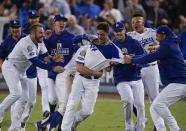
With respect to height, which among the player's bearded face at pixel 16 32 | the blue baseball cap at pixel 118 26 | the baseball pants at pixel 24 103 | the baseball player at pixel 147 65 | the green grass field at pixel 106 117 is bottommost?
the green grass field at pixel 106 117

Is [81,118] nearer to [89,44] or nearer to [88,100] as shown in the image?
[88,100]

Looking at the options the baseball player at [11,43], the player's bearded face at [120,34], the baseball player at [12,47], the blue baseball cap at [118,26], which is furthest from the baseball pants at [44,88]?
the blue baseball cap at [118,26]

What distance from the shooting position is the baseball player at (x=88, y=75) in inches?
510

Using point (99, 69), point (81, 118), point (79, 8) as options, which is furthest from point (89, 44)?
point (79, 8)

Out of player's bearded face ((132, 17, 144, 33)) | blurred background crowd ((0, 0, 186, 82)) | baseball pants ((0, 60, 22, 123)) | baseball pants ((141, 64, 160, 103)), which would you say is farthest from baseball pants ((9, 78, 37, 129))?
blurred background crowd ((0, 0, 186, 82))

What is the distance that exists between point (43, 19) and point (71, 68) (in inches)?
286

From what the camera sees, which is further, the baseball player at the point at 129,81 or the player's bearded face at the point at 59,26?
the player's bearded face at the point at 59,26

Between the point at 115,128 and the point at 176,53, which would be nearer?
the point at 176,53

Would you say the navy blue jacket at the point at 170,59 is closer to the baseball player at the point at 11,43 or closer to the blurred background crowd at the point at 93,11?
the baseball player at the point at 11,43

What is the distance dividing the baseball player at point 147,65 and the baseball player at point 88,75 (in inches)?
58.6

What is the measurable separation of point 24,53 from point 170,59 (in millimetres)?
2701

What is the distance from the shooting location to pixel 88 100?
13.0 m

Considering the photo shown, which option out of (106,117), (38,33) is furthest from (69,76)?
(106,117)

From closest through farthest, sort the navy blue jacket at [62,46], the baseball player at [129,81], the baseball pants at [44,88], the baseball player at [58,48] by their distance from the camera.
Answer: the baseball player at [129,81] < the baseball player at [58,48] < the navy blue jacket at [62,46] < the baseball pants at [44,88]
